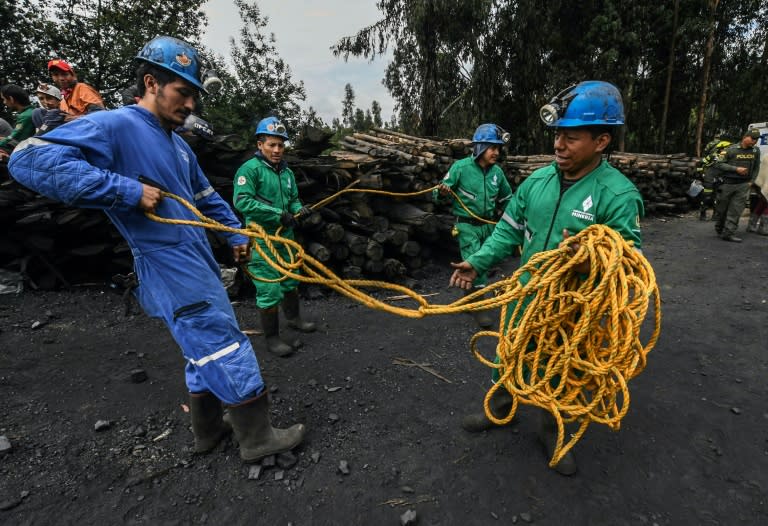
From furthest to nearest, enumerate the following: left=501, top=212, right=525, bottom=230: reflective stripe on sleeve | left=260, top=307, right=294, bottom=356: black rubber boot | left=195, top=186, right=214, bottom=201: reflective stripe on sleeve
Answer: left=260, top=307, right=294, bottom=356: black rubber boot
left=195, top=186, right=214, bottom=201: reflective stripe on sleeve
left=501, top=212, right=525, bottom=230: reflective stripe on sleeve

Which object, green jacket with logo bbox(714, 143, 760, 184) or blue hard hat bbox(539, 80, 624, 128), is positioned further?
green jacket with logo bbox(714, 143, 760, 184)

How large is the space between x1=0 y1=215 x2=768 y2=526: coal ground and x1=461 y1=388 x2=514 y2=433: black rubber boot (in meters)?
0.08

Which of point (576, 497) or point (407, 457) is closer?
point (576, 497)

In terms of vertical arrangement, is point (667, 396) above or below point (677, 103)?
below

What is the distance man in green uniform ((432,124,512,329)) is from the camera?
15.9 ft

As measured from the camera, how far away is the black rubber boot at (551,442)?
248 centimetres

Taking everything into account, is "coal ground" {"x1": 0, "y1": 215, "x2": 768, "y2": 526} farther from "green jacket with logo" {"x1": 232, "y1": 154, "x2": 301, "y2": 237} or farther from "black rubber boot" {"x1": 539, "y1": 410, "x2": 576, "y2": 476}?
"green jacket with logo" {"x1": 232, "y1": 154, "x2": 301, "y2": 237}

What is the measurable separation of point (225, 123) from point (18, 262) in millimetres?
15081

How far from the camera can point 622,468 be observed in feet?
8.38

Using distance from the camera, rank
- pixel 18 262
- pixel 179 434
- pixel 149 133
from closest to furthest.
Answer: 1. pixel 149 133
2. pixel 179 434
3. pixel 18 262

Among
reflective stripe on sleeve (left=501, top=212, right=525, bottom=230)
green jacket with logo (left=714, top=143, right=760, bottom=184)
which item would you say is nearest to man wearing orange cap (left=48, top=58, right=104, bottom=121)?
reflective stripe on sleeve (left=501, top=212, right=525, bottom=230)

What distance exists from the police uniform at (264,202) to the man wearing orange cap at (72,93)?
3.19 meters

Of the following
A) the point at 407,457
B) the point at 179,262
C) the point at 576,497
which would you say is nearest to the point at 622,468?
the point at 576,497

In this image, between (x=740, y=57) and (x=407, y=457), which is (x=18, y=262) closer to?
(x=407, y=457)
